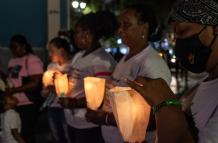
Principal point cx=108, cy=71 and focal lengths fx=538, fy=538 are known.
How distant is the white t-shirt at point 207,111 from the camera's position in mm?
2188

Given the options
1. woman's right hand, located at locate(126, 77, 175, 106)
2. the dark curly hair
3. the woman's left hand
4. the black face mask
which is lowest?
the woman's left hand

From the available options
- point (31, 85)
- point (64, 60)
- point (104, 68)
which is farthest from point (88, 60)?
point (31, 85)

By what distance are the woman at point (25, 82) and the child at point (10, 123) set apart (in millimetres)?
325

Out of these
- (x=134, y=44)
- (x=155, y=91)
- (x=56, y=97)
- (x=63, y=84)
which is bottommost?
(x=56, y=97)

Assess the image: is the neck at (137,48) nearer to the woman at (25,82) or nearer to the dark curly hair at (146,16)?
the dark curly hair at (146,16)

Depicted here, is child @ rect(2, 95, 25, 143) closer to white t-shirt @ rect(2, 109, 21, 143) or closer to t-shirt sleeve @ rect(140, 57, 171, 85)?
white t-shirt @ rect(2, 109, 21, 143)

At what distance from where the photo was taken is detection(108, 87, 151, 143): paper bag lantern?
2.92m

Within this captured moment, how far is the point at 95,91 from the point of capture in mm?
3963

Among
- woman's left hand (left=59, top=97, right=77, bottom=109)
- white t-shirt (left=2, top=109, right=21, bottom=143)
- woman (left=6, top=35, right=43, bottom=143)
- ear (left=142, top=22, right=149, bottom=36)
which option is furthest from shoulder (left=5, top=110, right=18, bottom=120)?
ear (left=142, top=22, right=149, bottom=36)

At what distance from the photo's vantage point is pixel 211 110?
232 cm

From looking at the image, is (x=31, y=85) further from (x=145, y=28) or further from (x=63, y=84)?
(x=145, y=28)

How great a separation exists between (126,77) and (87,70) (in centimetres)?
110

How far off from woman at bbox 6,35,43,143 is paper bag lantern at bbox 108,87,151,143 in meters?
4.47

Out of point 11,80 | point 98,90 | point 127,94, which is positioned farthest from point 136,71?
point 11,80
